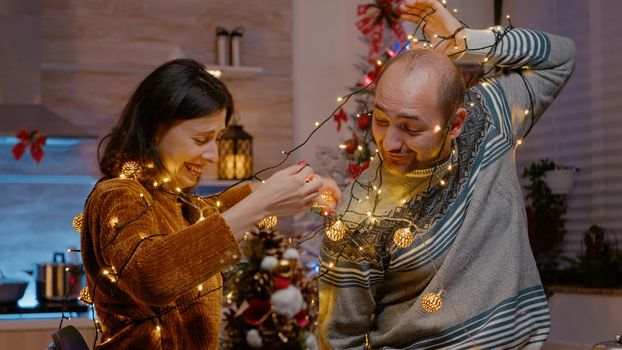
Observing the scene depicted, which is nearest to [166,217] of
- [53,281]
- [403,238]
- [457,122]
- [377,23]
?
[403,238]

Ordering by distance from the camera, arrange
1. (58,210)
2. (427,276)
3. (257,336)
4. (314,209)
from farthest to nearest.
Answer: (58,210) → (314,209) → (427,276) → (257,336)

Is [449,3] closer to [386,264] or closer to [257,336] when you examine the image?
[386,264]

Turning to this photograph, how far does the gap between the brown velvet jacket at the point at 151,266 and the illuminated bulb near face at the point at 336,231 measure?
0.69 ft

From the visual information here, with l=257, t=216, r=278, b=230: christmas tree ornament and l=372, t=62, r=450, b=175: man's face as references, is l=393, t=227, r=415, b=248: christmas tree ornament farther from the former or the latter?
l=257, t=216, r=278, b=230: christmas tree ornament

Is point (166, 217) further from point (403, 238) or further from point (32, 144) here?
point (32, 144)

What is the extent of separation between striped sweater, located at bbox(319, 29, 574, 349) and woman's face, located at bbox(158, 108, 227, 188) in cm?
28

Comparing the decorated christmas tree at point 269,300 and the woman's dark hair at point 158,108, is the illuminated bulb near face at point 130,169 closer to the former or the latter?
the woman's dark hair at point 158,108

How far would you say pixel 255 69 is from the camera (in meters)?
4.42

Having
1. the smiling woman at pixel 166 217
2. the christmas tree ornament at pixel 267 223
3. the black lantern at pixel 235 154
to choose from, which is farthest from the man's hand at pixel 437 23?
the black lantern at pixel 235 154

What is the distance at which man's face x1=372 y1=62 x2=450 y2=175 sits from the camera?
1.70 meters

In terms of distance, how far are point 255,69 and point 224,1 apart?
0.38 meters

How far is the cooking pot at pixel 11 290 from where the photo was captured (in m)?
3.75

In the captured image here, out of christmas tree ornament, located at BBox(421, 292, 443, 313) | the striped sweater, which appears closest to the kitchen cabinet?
the striped sweater

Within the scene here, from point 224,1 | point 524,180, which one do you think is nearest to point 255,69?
point 224,1
